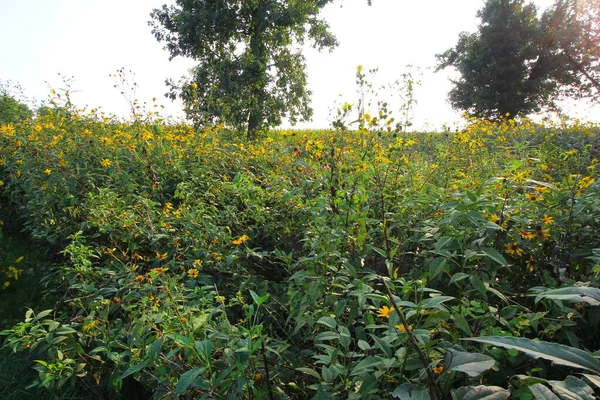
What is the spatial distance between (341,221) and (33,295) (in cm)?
258

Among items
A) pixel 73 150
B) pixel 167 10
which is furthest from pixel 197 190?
pixel 167 10

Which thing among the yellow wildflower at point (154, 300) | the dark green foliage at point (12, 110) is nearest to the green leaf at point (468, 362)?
the yellow wildflower at point (154, 300)

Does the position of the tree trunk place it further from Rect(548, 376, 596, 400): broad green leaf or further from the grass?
Rect(548, 376, 596, 400): broad green leaf

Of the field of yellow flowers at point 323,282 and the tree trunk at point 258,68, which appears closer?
the field of yellow flowers at point 323,282

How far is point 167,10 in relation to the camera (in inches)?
423

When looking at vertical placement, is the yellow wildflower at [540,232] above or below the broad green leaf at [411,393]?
above

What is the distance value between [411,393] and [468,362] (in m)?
0.15

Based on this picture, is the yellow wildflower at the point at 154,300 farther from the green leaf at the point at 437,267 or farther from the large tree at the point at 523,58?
the large tree at the point at 523,58

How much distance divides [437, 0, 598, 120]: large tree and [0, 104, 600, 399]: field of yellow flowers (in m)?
17.5

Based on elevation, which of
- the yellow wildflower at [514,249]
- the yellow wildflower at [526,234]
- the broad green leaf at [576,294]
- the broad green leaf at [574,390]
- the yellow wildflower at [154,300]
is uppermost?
the broad green leaf at [576,294]

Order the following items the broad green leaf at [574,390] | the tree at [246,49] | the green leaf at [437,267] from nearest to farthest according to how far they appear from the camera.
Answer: the broad green leaf at [574,390] < the green leaf at [437,267] < the tree at [246,49]

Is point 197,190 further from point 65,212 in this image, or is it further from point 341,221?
point 341,221

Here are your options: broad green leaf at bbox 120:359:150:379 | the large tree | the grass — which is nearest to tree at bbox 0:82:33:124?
the grass

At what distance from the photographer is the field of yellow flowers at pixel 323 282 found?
1193 millimetres
